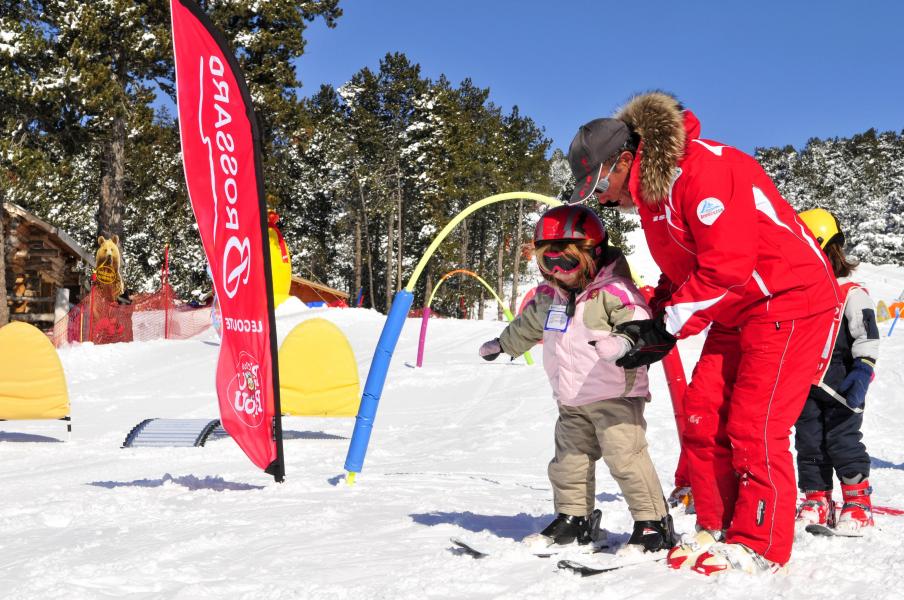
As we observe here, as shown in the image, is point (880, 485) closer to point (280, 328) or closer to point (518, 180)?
point (280, 328)

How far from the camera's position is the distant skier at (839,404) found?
4219 mm

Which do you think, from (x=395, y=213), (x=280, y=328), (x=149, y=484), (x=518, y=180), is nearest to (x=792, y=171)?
(x=518, y=180)

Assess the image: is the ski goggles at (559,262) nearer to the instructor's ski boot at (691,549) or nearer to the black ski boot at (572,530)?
the black ski boot at (572,530)

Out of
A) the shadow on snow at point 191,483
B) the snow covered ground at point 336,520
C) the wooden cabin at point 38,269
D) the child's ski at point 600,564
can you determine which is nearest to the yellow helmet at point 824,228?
the snow covered ground at point 336,520

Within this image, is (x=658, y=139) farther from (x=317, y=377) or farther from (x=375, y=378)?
(x=317, y=377)

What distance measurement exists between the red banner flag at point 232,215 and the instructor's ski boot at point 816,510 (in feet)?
10.7

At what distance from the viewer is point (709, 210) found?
2.76 meters

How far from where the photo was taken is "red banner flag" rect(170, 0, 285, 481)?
4.94 meters

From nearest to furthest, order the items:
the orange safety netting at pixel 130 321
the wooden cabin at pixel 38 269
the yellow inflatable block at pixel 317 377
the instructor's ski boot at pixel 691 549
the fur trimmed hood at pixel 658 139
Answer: the instructor's ski boot at pixel 691 549 < the fur trimmed hood at pixel 658 139 < the yellow inflatable block at pixel 317 377 < the orange safety netting at pixel 130 321 < the wooden cabin at pixel 38 269

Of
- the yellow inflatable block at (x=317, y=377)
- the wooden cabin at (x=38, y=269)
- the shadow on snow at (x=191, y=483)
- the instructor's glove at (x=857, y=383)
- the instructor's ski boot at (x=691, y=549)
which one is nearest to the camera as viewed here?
the instructor's ski boot at (x=691, y=549)

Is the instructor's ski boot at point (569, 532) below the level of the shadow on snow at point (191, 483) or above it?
above

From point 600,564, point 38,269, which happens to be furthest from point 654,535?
point 38,269

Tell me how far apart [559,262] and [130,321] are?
2104cm

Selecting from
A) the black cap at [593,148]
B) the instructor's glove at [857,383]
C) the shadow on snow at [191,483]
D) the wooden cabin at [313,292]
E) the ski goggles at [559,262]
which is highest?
the wooden cabin at [313,292]
